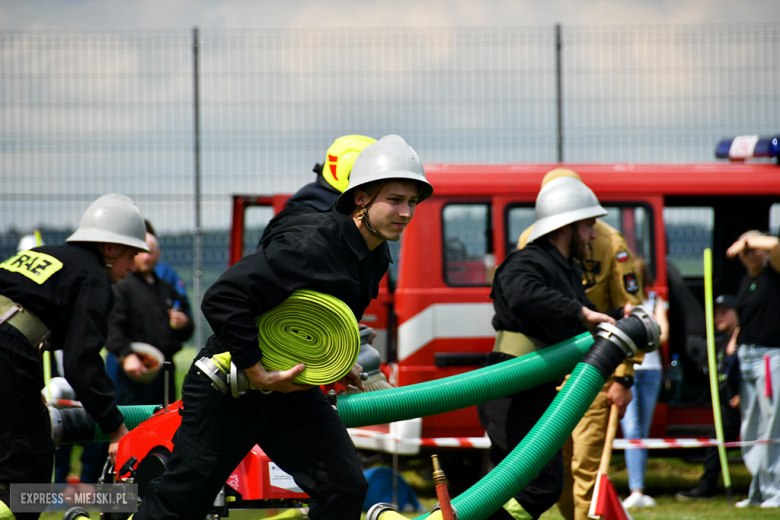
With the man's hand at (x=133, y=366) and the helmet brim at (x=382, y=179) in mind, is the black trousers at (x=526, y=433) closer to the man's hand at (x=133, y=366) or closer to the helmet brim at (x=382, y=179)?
the helmet brim at (x=382, y=179)

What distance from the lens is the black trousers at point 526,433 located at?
3549 mm

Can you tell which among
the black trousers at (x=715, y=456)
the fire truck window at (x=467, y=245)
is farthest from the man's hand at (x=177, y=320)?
the black trousers at (x=715, y=456)

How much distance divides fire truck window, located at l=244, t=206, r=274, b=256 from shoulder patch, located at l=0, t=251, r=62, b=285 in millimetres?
3408

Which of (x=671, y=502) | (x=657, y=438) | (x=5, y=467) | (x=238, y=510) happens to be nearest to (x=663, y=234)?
(x=657, y=438)

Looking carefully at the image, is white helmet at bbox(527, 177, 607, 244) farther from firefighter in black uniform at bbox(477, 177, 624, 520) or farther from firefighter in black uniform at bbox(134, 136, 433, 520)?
firefighter in black uniform at bbox(134, 136, 433, 520)

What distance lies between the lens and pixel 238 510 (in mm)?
3203

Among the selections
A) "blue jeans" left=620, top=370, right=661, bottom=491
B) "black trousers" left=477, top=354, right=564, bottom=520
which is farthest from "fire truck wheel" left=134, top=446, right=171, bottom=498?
"blue jeans" left=620, top=370, right=661, bottom=491

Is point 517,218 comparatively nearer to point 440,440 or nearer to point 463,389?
point 440,440

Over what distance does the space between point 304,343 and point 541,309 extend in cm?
129

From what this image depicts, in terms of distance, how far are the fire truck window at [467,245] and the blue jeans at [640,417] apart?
1302mm

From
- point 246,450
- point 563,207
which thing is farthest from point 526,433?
point 246,450

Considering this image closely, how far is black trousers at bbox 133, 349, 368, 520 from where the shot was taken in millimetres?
2670

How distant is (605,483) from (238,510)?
6.02ft

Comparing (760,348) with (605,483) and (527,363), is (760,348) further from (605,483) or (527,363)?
(527,363)
